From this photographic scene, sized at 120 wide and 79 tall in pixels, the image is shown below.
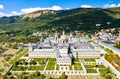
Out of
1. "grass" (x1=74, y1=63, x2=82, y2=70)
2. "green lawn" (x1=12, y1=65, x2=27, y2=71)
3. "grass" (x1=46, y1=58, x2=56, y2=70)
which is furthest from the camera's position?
"grass" (x1=46, y1=58, x2=56, y2=70)

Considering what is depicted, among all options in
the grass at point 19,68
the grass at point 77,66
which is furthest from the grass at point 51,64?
the grass at point 19,68

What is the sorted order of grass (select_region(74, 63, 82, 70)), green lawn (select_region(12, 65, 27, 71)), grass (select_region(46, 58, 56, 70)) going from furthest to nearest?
grass (select_region(46, 58, 56, 70)) → grass (select_region(74, 63, 82, 70)) → green lawn (select_region(12, 65, 27, 71))

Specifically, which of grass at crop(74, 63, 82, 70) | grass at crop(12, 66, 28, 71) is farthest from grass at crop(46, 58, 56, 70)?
grass at crop(12, 66, 28, 71)

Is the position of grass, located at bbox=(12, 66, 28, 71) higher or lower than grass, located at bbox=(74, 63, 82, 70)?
higher

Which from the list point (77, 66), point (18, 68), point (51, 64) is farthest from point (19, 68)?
point (77, 66)

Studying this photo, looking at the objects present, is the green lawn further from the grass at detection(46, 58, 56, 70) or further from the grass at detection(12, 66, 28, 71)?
the grass at detection(46, 58, 56, 70)

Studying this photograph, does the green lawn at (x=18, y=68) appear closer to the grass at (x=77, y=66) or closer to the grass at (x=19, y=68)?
the grass at (x=19, y=68)

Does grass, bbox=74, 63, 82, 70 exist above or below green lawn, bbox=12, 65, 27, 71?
below

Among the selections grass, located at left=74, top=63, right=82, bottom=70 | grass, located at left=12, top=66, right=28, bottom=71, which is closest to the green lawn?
grass, located at left=12, top=66, right=28, bottom=71

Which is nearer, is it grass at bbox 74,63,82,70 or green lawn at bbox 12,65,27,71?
Result: green lawn at bbox 12,65,27,71

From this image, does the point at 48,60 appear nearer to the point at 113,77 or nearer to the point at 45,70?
the point at 45,70

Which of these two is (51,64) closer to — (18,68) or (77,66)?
(77,66)
